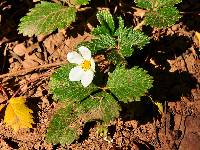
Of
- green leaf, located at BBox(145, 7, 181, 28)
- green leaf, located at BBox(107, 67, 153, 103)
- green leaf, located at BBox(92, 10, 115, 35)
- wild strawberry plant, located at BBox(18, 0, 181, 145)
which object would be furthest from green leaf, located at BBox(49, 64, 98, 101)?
green leaf, located at BBox(145, 7, 181, 28)

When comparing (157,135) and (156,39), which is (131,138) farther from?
(156,39)

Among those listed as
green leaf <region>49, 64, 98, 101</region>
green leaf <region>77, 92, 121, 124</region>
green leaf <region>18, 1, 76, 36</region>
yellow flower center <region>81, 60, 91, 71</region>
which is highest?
green leaf <region>18, 1, 76, 36</region>

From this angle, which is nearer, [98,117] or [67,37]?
[98,117]

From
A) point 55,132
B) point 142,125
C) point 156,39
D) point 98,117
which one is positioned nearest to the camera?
point 98,117

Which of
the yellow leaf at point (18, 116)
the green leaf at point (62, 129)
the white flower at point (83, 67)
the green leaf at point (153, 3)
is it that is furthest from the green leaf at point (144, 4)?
the yellow leaf at point (18, 116)

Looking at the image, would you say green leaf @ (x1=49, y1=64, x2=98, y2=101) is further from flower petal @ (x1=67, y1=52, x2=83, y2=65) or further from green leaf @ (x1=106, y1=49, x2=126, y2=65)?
green leaf @ (x1=106, y1=49, x2=126, y2=65)

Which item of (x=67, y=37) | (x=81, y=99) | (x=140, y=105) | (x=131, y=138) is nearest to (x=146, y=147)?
(x=131, y=138)

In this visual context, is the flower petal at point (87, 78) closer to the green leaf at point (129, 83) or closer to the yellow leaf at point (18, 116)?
the green leaf at point (129, 83)
